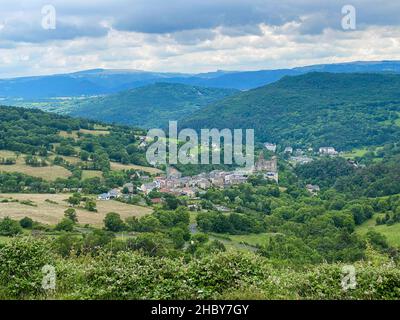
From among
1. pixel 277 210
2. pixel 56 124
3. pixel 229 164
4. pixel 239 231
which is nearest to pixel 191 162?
pixel 229 164

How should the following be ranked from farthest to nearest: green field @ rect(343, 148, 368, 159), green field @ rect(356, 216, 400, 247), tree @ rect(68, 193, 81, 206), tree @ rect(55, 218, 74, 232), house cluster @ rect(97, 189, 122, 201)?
1. green field @ rect(343, 148, 368, 159)
2. house cluster @ rect(97, 189, 122, 201)
3. tree @ rect(68, 193, 81, 206)
4. green field @ rect(356, 216, 400, 247)
5. tree @ rect(55, 218, 74, 232)

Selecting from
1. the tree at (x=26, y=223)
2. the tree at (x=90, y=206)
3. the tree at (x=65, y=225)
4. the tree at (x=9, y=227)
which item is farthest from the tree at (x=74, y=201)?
the tree at (x=9, y=227)

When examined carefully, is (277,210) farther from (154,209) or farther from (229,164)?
(229,164)

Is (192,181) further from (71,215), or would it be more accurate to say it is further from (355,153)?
(355,153)

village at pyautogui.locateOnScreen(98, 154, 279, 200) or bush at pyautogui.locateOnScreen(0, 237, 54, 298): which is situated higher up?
bush at pyautogui.locateOnScreen(0, 237, 54, 298)

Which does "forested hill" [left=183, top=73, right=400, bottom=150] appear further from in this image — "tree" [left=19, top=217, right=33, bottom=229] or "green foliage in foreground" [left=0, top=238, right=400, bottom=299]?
"green foliage in foreground" [left=0, top=238, right=400, bottom=299]

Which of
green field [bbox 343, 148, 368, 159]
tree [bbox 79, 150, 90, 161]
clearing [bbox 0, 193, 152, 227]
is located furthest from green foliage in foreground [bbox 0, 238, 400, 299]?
green field [bbox 343, 148, 368, 159]

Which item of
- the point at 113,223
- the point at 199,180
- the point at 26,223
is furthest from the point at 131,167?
the point at 26,223
